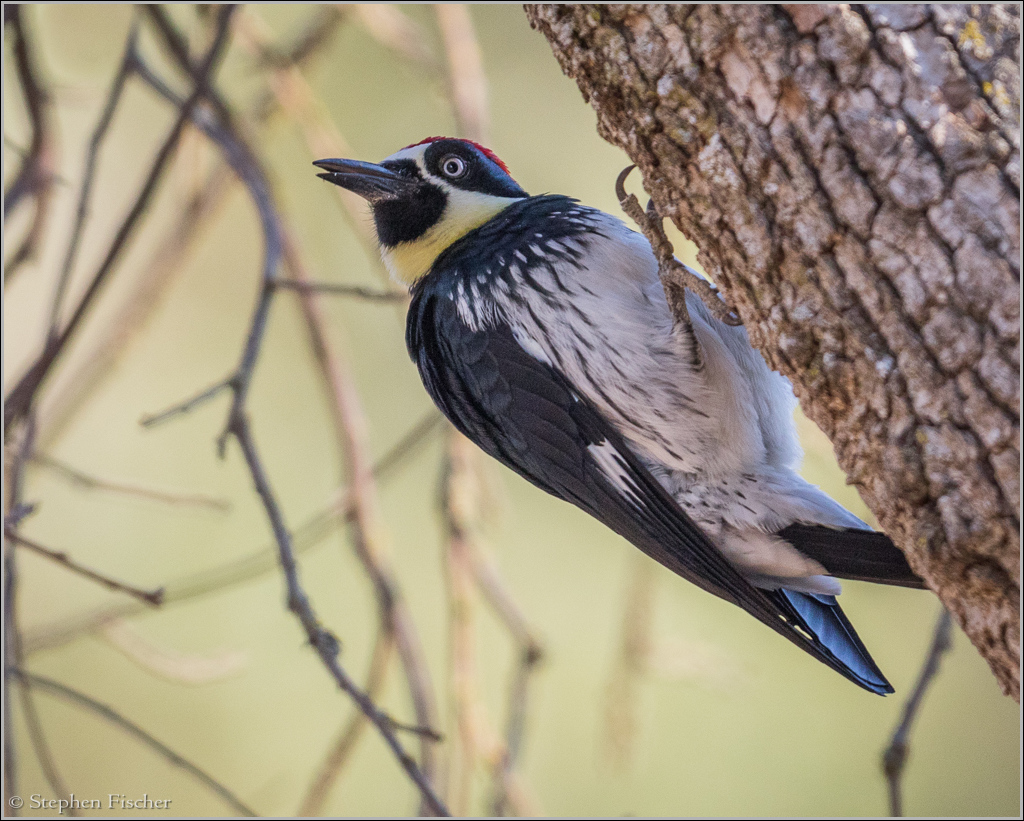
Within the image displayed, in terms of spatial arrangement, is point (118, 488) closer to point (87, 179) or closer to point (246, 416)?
point (246, 416)

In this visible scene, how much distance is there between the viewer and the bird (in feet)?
6.70

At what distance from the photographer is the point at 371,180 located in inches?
99.0

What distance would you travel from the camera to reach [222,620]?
448 cm

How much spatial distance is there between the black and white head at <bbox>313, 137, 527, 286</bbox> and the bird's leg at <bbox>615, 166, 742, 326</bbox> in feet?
2.15

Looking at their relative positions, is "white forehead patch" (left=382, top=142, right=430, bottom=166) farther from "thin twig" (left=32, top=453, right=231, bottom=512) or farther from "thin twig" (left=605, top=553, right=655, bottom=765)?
"thin twig" (left=605, top=553, right=655, bottom=765)

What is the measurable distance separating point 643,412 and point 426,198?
918 millimetres

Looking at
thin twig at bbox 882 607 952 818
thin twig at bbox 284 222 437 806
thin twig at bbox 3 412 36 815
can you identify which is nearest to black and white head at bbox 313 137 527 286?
thin twig at bbox 284 222 437 806

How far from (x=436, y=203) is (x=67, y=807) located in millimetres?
1680

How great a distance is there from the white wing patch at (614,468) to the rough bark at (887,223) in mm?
653

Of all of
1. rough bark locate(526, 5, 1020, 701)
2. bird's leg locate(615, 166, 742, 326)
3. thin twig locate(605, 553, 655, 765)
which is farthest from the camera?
thin twig locate(605, 553, 655, 765)

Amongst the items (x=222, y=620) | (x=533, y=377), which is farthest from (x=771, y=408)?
(x=222, y=620)

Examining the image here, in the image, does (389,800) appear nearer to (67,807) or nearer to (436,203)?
(67,807)

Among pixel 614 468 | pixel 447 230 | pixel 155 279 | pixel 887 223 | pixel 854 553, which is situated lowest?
pixel 854 553

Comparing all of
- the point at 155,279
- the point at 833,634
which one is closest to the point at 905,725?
the point at 833,634
